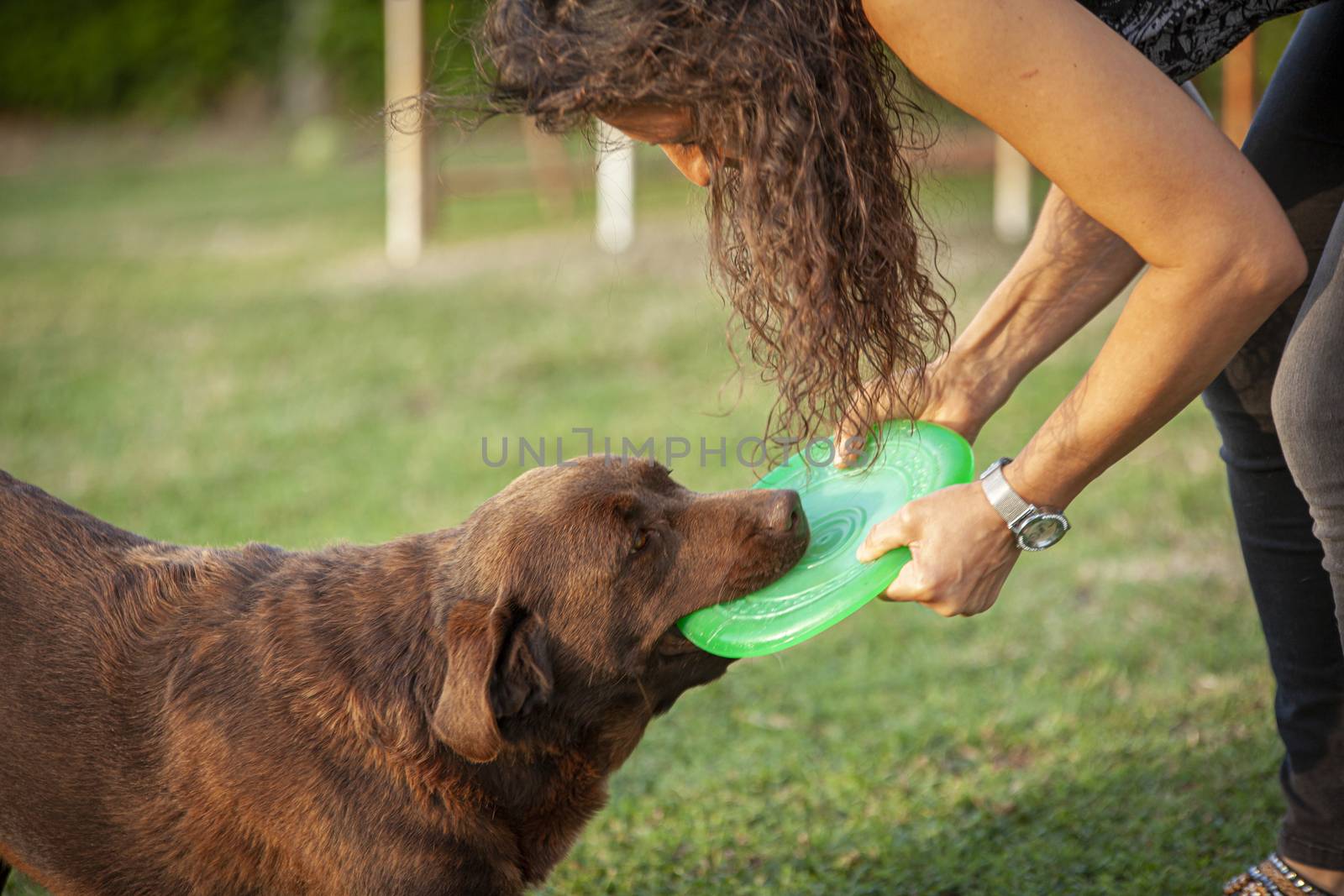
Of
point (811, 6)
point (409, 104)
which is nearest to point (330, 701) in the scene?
point (409, 104)

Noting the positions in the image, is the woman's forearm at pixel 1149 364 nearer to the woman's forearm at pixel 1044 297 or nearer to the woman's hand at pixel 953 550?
the woman's hand at pixel 953 550

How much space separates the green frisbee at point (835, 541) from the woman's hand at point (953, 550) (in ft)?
0.28

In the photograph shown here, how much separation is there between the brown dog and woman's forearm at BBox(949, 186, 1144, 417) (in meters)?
0.63

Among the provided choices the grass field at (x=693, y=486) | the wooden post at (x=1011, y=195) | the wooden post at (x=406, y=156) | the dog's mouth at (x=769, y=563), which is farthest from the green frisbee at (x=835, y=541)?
the wooden post at (x=1011, y=195)

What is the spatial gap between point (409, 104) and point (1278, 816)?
3.16 meters

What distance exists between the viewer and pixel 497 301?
10875mm

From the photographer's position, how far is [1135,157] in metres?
2.14

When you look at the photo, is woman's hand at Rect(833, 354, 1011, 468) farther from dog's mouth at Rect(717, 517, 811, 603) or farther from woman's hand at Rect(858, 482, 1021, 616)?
woman's hand at Rect(858, 482, 1021, 616)

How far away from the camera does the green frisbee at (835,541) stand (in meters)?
2.66

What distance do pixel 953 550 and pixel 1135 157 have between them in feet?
2.73

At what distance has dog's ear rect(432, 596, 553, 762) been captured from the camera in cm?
255

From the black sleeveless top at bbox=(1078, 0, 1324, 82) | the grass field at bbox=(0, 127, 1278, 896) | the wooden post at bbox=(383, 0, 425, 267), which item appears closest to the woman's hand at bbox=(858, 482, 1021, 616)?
the grass field at bbox=(0, 127, 1278, 896)

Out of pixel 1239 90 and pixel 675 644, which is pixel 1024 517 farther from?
pixel 1239 90

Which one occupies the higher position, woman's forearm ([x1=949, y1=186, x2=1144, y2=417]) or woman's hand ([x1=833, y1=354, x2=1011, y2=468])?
woman's forearm ([x1=949, y1=186, x2=1144, y2=417])
